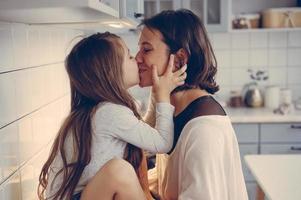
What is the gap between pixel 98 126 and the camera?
50.7 inches

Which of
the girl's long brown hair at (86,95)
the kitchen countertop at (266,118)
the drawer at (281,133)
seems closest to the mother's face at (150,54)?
the girl's long brown hair at (86,95)

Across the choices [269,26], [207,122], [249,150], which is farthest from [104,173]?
[269,26]

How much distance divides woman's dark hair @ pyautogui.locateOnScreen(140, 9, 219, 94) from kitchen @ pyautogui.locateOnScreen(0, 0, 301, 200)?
0.14 meters

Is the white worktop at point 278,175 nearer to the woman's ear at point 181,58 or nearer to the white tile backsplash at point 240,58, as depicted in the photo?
the woman's ear at point 181,58

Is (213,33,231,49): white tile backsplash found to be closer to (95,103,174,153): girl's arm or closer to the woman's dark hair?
the woman's dark hair

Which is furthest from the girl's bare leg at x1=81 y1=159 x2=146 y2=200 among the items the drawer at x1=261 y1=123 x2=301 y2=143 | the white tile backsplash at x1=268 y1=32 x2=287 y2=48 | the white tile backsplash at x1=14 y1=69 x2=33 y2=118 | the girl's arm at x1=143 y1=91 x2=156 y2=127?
the white tile backsplash at x1=268 y1=32 x2=287 y2=48

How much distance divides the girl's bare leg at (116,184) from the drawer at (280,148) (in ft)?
6.63

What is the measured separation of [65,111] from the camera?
7.07 feet

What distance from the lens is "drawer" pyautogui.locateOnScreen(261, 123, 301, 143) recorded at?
118 inches

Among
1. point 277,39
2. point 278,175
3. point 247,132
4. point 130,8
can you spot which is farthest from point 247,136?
point 130,8

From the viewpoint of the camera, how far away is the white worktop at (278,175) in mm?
1479

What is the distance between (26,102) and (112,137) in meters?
0.37

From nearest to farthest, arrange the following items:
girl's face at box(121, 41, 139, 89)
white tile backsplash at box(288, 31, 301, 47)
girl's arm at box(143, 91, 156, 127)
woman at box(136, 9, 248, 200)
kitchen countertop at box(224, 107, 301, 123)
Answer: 1. woman at box(136, 9, 248, 200)
2. girl's face at box(121, 41, 139, 89)
3. girl's arm at box(143, 91, 156, 127)
4. kitchen countertop at box(224, 107, 301, 123)
5. white tile backsplash at box(288, 31, 301, 47)

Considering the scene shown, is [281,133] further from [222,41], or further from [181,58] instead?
[181,58]
